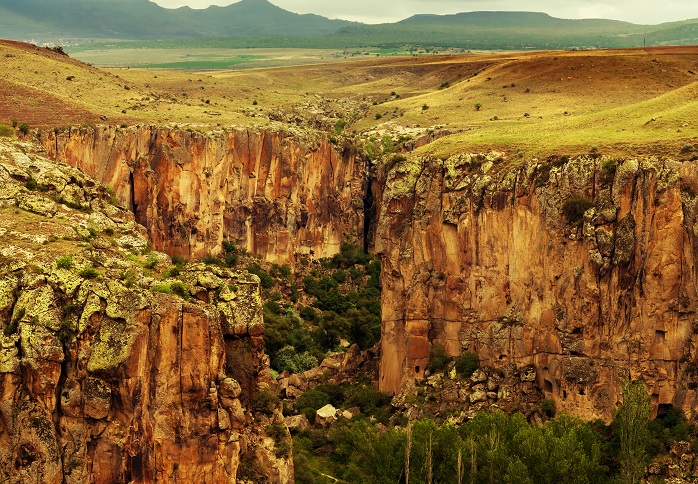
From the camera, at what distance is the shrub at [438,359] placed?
211ft

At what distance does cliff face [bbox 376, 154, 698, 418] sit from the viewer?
56.1 metres

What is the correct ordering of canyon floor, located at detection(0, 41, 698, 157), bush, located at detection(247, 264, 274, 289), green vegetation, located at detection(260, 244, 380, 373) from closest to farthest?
canyon floor, located at detection(0, 41, 698, 157) < green vegetation, located at detection(260, 244, 380, 373) < bush, located at detection(247, 264, 274, 289)

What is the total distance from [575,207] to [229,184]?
4306cm

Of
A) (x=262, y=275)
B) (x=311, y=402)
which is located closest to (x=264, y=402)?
(x=311, y=402)

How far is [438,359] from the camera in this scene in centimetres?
6450

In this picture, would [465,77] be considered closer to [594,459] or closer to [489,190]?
[489,190]

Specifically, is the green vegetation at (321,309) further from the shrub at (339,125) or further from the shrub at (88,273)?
the shrub at (88,273)

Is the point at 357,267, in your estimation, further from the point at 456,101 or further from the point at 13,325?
the point at 13,325

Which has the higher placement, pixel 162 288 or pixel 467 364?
pixel 162 288

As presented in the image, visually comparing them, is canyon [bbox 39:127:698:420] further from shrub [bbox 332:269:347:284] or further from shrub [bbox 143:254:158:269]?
shrub [bbox 143:254:158:269]

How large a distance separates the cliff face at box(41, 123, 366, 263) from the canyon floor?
3.91 meters

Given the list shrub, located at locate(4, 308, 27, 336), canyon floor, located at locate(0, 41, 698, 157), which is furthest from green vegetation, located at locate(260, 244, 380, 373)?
shrub, located at locate(4, 308, 27, 336)

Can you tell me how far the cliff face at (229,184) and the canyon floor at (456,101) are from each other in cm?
391

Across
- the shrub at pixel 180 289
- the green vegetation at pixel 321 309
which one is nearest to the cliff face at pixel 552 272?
the green vegetation at pixel 321 309
